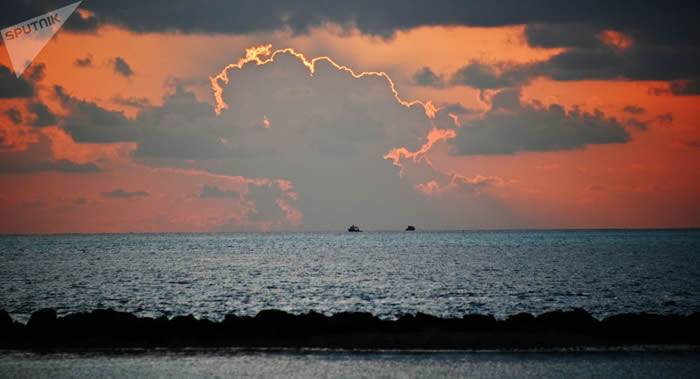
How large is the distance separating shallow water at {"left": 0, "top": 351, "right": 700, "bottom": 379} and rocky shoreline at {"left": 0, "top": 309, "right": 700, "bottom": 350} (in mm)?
1848

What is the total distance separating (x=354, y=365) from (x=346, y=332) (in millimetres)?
6173

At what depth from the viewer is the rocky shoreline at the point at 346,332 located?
38.4 m

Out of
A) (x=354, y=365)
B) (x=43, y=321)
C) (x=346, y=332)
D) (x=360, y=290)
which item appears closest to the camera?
(x=354, y=365)

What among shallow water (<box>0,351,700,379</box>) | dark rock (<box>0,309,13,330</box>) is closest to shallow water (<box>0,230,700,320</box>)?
dark rock (<box>0,309,13,330</box>)

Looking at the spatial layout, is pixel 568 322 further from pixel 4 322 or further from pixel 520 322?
pixel 4 322

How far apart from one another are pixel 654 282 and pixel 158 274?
56.7m

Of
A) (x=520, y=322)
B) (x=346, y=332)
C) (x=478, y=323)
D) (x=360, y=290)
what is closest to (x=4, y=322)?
(x=346, y=332)

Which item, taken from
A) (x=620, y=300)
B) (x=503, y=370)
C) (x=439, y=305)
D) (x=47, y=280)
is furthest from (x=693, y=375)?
(x=47, y=280)

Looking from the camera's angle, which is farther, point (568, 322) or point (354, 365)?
point (568, 322)

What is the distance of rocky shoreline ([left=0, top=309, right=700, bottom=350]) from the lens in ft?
126

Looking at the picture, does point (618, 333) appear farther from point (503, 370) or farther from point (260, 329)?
point (260, 329)

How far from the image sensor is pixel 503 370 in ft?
108

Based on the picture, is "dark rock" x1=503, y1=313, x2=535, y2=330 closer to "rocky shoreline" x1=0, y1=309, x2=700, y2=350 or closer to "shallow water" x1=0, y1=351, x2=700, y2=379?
"rocky shoreline" x1=0, y1=309, x2=700, y2=350

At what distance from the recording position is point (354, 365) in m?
33.9
